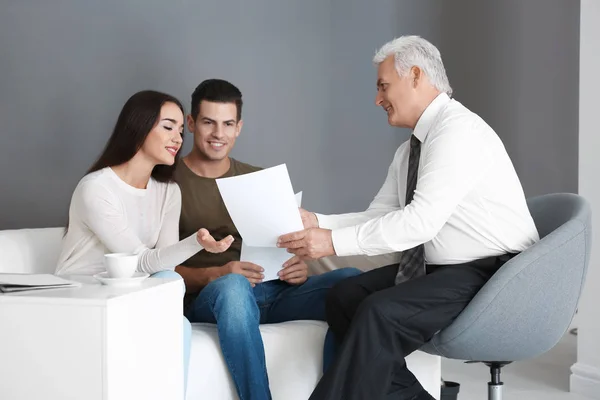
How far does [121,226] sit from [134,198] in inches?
6.2

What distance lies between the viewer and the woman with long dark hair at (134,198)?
2.30 m

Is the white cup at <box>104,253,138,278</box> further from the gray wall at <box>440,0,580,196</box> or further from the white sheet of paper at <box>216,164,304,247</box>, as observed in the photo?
the gray wall at <box>440,0,580,196</box>

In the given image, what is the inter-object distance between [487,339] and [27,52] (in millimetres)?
2046

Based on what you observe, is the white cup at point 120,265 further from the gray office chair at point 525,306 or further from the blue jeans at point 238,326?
the gray office chair at point 525,306

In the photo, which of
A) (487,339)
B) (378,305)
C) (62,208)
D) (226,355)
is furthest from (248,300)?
(62,208)

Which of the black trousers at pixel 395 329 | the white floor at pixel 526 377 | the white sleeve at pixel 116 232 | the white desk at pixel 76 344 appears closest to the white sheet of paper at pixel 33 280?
the white desk at pixel 76 344

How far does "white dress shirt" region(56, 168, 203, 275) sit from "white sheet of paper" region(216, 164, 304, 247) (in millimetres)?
147

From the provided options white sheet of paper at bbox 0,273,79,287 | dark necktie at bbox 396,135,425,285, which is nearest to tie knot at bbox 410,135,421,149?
dark necktie at bbox 396,135,425,285

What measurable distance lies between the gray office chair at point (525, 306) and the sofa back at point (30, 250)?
1228 millimetres

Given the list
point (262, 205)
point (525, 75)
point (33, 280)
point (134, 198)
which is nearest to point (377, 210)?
point (262, 205)

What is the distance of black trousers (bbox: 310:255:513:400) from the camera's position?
195 centimetres

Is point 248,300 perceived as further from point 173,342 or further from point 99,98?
point 99,98

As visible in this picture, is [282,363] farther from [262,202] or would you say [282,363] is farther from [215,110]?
[215,110]

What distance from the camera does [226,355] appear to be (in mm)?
2160
